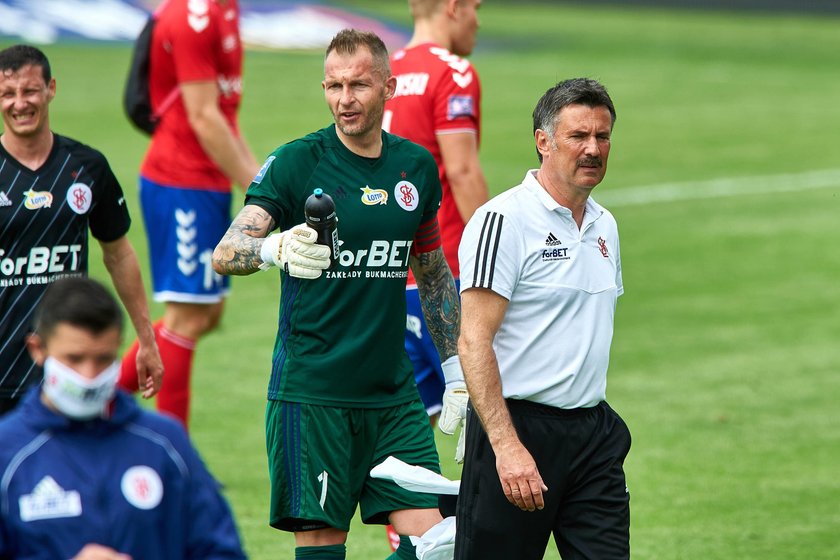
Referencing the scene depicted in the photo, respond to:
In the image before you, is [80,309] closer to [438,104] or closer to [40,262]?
[40,262]

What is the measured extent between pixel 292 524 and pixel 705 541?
113 inches

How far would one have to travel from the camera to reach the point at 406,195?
20.7 ft

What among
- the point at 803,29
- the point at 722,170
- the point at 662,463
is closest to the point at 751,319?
the point at 662,463

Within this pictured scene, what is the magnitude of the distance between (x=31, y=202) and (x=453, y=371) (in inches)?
78.6

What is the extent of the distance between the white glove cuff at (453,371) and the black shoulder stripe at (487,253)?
3.31ft

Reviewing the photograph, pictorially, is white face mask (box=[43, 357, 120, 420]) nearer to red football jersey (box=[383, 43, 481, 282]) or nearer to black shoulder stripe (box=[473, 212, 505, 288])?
black shoulder stripe (box=[473, 212, 505, 288])

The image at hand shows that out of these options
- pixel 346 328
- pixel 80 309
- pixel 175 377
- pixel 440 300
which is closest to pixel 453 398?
pixel 440 300

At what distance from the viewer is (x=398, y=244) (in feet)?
20.6

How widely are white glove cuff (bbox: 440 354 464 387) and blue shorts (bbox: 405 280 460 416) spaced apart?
126 centimetres

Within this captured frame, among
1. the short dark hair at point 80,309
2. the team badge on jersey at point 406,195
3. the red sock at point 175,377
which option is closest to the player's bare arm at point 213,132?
the red sock at point 175,377

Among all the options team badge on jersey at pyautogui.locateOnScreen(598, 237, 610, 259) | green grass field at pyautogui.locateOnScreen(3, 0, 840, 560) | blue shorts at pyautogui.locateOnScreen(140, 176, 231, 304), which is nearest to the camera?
team badge on jersey at pyautogui.locateOnScreen(598, 237, 610, 259)

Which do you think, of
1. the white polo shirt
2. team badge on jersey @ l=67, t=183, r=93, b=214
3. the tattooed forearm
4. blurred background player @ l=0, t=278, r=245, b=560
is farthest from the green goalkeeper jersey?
blurred background player @ l=0, t=278, r=245, b=560

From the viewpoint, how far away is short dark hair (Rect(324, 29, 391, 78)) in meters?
6.27

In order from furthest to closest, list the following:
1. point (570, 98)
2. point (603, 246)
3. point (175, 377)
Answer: point (175, 377)
point (603, 246)
point (570, 98)
